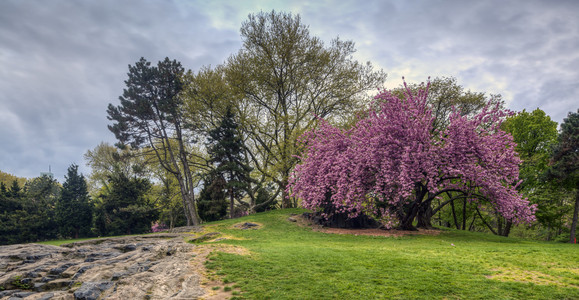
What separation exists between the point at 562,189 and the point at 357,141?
712 inches

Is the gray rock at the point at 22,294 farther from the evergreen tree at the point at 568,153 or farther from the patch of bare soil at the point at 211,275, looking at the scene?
the evergreen tree at the point at 568,153

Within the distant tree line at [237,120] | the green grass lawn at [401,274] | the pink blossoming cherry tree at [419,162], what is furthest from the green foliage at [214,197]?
the green grass lawn at [401,274]

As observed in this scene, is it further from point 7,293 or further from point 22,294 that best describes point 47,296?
point 7,293

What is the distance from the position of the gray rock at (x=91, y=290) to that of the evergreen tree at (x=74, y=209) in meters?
30.5

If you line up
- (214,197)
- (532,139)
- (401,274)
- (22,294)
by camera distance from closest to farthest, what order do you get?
1. (401,274)
2. (22,294)
3. (532,139)
4. (214,197)

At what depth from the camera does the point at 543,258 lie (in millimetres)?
11023

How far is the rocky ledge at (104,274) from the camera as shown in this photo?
8258 millimetres

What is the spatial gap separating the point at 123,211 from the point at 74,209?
18.8 ft

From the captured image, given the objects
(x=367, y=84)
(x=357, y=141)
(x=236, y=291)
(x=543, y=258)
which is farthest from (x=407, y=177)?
(x=367, y=84)

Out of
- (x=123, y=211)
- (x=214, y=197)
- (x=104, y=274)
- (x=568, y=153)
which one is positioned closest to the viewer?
(x=104, y=274)

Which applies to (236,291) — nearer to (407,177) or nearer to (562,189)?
(407,177)

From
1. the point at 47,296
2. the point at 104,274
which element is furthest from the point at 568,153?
the point at 47,296

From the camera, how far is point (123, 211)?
1296 inches

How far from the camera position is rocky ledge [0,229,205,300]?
826cm
